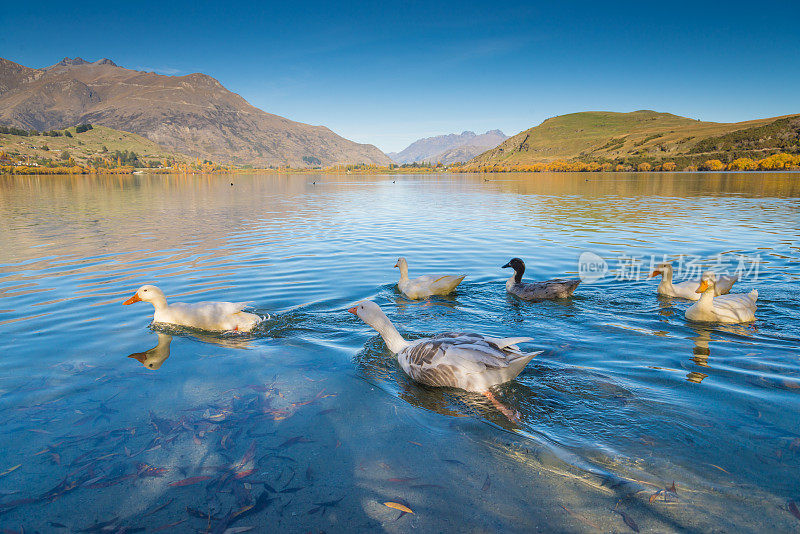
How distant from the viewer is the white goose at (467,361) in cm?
596

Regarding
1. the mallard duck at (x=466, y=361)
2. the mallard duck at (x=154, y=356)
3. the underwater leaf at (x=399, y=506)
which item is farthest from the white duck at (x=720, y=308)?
the mallard duck at (x=154, y=356)

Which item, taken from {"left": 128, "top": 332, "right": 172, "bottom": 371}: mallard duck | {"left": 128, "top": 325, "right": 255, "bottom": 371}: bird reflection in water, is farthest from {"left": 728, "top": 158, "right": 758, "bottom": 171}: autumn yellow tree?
{"left": 128, "top": 332, "right": 172, "bottom": 371}: mallard duck

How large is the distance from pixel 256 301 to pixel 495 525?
9170 millimetres

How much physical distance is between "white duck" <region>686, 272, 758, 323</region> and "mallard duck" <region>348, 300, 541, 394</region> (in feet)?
17.1

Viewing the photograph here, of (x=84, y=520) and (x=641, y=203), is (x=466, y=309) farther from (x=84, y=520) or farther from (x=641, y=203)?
(x=641, y=203)

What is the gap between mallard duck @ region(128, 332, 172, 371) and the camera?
7430 mm

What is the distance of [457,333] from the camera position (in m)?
6.83

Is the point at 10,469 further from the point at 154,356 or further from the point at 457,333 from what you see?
the point at 457,333

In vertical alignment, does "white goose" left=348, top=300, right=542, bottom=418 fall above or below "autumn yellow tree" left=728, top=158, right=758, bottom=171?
below

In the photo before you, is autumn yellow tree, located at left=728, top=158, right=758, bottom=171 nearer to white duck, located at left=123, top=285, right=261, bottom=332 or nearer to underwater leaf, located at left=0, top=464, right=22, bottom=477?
white duck, located at left=123, top=285, right=261, bottom=332

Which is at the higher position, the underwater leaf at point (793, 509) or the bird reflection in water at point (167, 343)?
the underwater leaf at point (793, 509)

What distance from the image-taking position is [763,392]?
5.83 m

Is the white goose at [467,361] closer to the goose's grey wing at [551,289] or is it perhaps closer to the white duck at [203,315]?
the white duck at [203,315]

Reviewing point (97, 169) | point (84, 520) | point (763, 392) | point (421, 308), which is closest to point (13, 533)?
point (84, 520)
